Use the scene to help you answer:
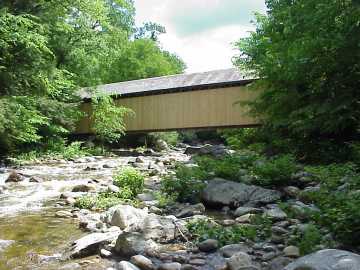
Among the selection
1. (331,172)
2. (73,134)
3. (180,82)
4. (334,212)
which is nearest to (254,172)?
(331,172)

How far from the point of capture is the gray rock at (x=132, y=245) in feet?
12.4

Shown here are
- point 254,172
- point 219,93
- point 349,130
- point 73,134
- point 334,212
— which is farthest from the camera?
point 73,134

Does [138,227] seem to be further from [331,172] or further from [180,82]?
[180,82]

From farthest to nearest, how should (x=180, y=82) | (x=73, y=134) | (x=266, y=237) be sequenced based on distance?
(x=73, y=134)
(x=180, y=82)
(x=266, y=237)

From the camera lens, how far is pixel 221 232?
13.5 ft

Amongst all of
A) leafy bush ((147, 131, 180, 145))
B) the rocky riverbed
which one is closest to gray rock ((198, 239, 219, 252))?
the rocky riverbed

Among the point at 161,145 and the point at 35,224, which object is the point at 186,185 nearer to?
the point at 35,224

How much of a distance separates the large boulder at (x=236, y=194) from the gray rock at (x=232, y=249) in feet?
5.05

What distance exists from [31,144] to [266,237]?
13.5 m

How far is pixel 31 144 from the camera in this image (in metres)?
15.6

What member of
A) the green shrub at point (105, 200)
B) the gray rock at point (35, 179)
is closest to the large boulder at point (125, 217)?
the green shrub at point (105, 200)

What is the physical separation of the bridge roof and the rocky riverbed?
29.1 feet

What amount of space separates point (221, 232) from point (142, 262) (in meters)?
0.99

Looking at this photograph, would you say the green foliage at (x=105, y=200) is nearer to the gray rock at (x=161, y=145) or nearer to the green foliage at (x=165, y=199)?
the green foliage at (x=165, y=199)
